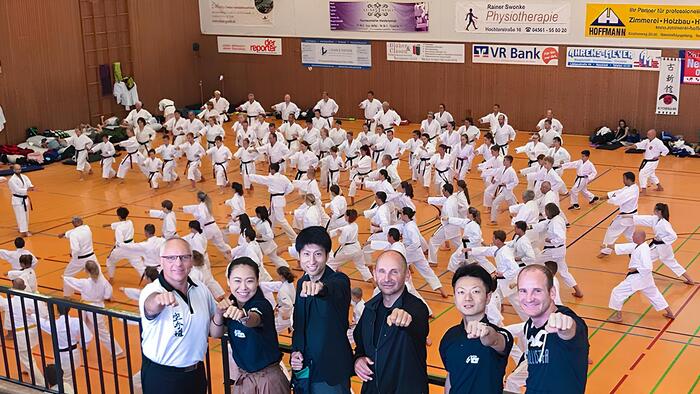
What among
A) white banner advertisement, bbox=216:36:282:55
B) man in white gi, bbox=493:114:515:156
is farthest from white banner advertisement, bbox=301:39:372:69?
man in white gi, bbox=493:114:515:156

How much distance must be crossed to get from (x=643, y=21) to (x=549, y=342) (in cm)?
2335

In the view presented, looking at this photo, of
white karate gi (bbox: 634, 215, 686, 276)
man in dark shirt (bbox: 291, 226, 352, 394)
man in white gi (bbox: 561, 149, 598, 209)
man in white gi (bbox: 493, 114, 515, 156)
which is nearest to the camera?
man in dark shirt (bbox: 291, 226, 352, 394)

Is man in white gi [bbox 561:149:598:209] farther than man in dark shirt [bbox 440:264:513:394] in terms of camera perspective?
Yes

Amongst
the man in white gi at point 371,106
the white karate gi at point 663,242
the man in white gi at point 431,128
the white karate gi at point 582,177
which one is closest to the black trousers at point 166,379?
the white karate gi at point 663,242

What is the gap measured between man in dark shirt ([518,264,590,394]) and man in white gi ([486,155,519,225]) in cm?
1442

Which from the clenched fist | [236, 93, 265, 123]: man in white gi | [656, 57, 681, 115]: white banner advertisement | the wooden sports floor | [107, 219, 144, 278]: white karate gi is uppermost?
the clenched fist

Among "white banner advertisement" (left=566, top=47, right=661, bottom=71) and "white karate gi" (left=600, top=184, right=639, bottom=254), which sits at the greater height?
"white banner advertisement" (left=566, top=47, right=661, bottom=71)

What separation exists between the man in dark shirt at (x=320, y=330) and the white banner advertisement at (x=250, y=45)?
2771 centimetres

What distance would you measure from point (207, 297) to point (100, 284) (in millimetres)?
8287

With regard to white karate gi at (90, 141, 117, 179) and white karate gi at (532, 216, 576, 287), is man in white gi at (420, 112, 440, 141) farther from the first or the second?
white karate gi at (532, 216, 576, 287)

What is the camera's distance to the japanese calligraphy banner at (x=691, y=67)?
2600cm

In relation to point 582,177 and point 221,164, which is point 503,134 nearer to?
point 582,177

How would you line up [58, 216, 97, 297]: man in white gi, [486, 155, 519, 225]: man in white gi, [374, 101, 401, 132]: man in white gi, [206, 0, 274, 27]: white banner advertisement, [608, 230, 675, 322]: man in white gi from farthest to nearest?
[206, 0, 274, 27]: white banner advertisement, [374, 101, 401, 132]: man in white gi, [486, 155, 519, 225]: man in white gi, [58, 216, 97, 297]: man in white gi, [608, 230, 675, 322]: man in white gi

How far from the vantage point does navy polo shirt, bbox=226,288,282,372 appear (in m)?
6.16
